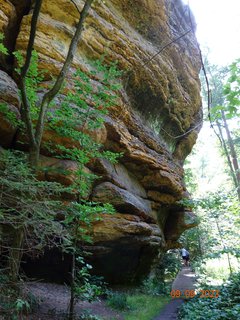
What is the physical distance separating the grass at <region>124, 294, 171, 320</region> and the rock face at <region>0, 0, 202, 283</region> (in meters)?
1.52

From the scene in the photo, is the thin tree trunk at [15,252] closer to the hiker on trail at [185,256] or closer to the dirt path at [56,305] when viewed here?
the dirt path at [56,305]

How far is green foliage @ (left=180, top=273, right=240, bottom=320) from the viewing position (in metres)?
7.06

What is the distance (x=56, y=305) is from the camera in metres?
7.03

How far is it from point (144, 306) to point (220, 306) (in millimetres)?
2675

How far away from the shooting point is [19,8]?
858 centimetres

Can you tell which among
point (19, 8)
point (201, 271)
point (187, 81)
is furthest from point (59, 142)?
point (201, 271)

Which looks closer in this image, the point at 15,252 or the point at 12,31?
the point at 15,252

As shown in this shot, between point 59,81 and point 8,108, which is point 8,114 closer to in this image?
point 8,108

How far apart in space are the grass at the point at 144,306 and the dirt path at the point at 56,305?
1.97 feet

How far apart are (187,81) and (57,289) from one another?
12.8 metres

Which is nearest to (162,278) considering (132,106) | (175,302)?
(175,302)
